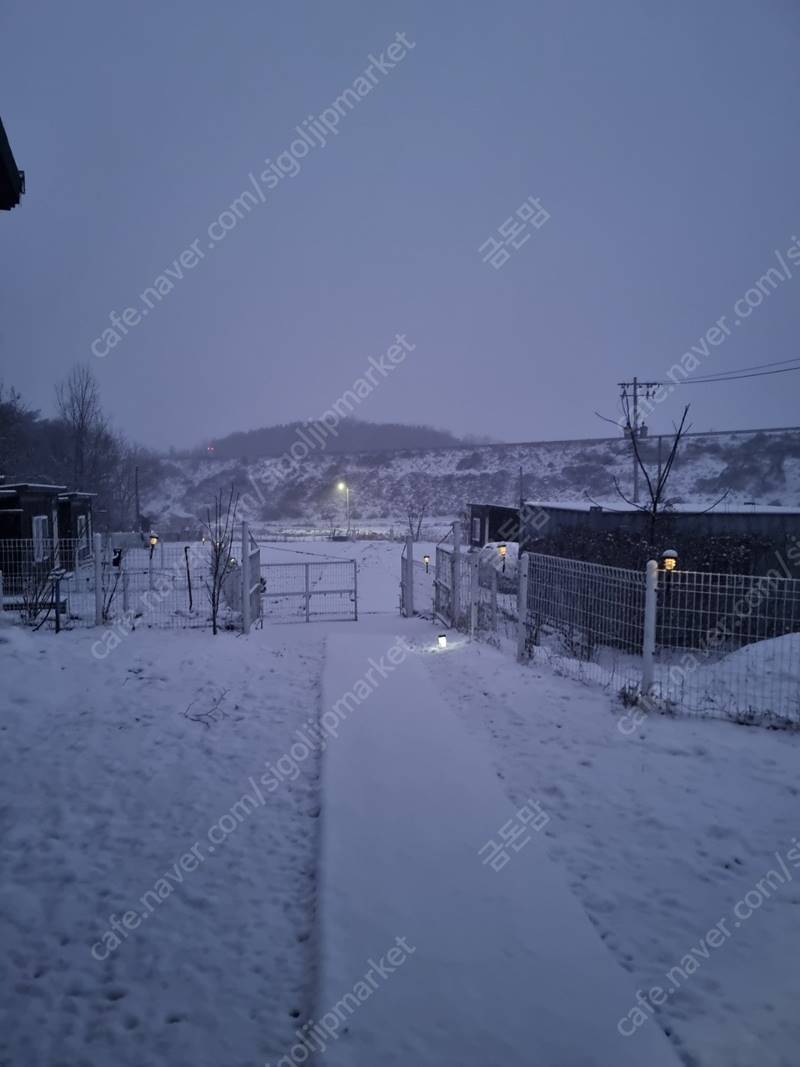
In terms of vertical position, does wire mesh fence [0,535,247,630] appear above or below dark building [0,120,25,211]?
below

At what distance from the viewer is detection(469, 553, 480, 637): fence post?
11.1 meters

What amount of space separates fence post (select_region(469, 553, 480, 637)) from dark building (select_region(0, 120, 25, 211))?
26.8 ft

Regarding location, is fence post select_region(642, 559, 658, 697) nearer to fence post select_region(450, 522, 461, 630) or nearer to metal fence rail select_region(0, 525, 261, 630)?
fence post select_region(450, 522, 461, 630)

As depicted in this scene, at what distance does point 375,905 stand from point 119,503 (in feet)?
161

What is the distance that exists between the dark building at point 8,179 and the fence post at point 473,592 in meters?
8.16

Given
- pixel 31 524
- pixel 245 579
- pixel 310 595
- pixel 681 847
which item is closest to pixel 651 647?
pixel 681 847

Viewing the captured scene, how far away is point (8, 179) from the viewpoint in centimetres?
625

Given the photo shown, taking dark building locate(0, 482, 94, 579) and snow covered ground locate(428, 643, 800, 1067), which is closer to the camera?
snow covered ground locate(428, 643, 800, 1067)

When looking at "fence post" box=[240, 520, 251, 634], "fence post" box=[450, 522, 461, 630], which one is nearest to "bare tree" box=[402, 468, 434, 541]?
"fence post" box=[450, 522, 461, 630]

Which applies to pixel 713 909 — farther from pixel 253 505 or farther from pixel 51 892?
pixel 253 505

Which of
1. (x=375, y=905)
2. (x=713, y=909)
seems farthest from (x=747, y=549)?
(x=375, y=905)

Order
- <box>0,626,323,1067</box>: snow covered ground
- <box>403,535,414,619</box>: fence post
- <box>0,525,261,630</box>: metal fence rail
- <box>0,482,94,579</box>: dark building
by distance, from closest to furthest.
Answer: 1. <box>0,626,323,1067</box>: snow covered ground
2. <box>0,525,261,630</box>: metal fence rail
3. <box>403,535,414,619</box>: fence post
4. <box>0,482,94,579</box>: dark building

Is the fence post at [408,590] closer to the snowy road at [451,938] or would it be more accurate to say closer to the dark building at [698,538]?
the dark building at [698,538]

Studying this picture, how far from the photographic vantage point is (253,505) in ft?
267
